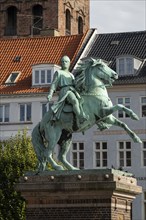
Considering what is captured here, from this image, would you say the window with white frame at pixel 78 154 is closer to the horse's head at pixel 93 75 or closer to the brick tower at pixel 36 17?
the brick tower at pixel 36 17

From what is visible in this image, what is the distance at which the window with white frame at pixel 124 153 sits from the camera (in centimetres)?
5378

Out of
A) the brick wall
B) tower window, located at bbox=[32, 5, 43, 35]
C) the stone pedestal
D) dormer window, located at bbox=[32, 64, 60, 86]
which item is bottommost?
the brick wall

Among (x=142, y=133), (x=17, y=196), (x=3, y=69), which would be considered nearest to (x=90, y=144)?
(x=142, y=133)

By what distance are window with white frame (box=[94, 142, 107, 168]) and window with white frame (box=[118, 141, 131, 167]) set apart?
98 cm

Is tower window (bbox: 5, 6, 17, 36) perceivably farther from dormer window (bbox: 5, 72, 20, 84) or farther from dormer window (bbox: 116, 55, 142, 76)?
dormer window (bbox: 116, 55, 142, 76)

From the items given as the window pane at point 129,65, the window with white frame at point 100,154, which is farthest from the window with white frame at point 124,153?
the window pane at point 129,65

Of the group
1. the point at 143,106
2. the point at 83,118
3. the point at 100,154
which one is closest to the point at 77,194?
Result: the point at 83,118

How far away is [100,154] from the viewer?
5434cm

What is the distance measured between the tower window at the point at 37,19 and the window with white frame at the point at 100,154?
24.9 metres

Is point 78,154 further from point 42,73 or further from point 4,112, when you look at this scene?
point 42,73

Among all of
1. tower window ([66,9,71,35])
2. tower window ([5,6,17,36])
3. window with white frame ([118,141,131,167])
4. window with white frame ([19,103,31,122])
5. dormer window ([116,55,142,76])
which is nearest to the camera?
window with white frame ([118,141,131,167])

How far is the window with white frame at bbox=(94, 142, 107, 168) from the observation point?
2135 inches

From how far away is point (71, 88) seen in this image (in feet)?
74.5

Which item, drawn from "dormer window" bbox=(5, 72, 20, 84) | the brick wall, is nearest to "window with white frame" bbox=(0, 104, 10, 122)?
"dormer window" bbox=(5, 72, 20, 84)
